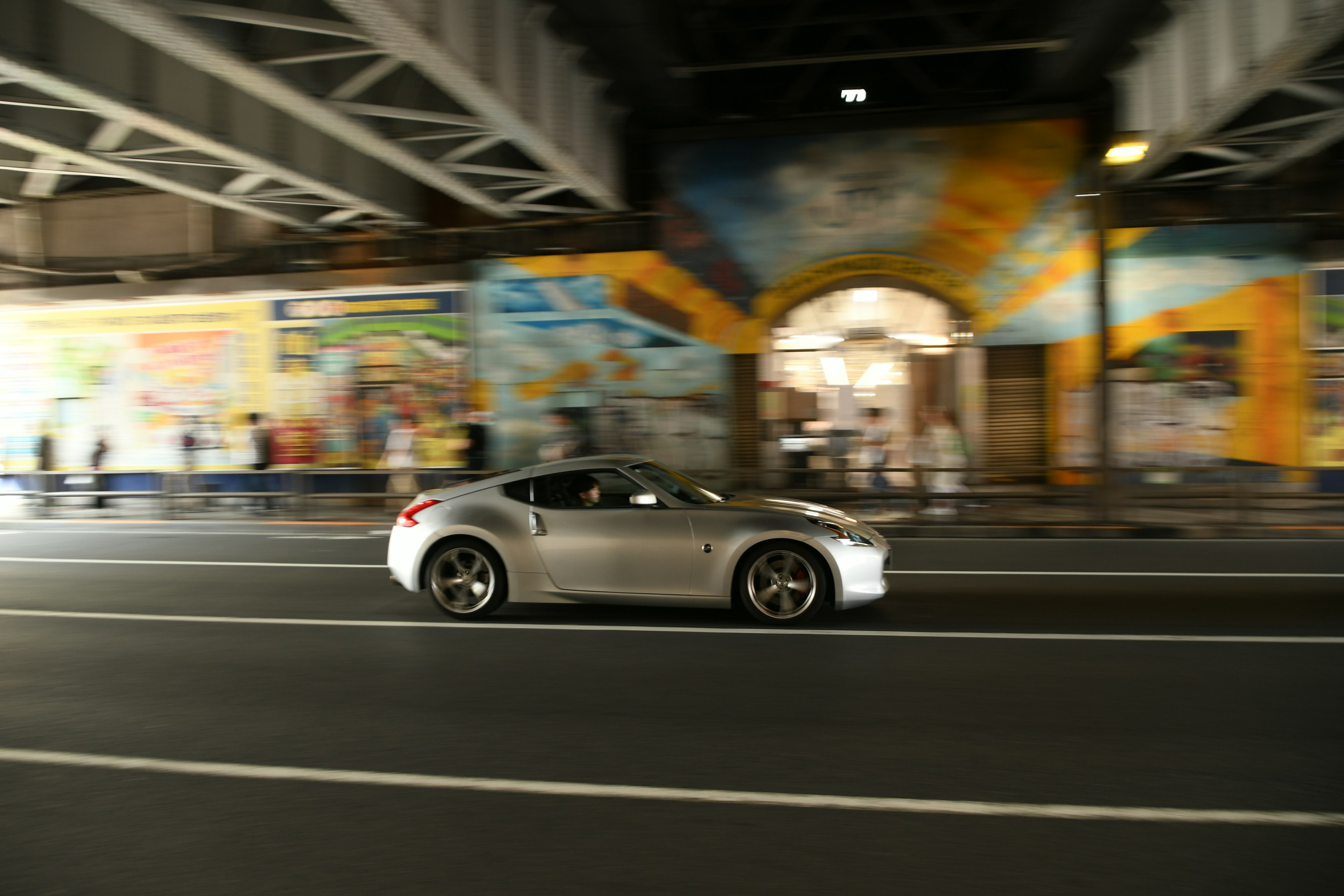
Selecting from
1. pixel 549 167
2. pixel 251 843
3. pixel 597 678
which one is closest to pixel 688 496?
pixel 597 678

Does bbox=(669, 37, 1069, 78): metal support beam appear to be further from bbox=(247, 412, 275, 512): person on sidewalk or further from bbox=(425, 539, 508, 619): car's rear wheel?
bbox=(425, 539, 508, 619): car's rear wheel

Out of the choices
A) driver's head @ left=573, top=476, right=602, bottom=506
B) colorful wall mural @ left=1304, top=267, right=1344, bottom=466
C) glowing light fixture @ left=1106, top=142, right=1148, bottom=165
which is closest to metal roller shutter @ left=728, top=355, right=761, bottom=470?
glowing light fixture @ left=1106, top=142, right=1148, bottom=165

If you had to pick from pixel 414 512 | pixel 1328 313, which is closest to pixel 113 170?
pixel 414 512

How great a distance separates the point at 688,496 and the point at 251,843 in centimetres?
436

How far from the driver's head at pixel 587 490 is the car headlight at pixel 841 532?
1.74m

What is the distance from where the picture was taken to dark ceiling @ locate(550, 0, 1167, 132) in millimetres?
15328

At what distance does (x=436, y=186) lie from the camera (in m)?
18.0

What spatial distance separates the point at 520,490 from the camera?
24.6 ft

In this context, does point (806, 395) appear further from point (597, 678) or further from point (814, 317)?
point (597, 678)

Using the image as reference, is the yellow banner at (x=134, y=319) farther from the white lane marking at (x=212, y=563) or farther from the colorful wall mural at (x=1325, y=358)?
the colorful wall mural at (x=1325, y=358)

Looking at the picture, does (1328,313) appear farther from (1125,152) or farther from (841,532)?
(841,532)

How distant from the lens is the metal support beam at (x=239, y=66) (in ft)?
33.9

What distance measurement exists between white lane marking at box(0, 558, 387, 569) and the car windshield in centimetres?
446

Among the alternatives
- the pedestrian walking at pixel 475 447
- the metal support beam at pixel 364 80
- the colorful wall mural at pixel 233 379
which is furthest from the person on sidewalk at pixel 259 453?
the metal support beam at pixel 364 80
